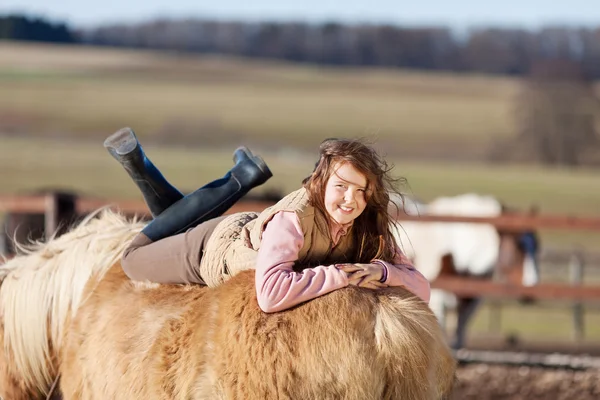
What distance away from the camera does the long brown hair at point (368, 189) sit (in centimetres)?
236

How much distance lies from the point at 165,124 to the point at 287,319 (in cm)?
4433

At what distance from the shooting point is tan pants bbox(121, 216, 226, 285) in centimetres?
270

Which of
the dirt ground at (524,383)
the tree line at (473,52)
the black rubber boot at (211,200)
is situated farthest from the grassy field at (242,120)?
the black rubber boot at (211,200)

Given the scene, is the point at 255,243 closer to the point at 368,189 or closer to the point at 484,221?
the point at 368,189

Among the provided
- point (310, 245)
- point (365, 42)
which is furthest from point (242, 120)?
point (310, 245)

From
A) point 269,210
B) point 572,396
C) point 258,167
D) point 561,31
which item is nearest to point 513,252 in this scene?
point 572,396

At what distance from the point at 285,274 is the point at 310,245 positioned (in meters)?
0.17

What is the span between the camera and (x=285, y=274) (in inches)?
88.7

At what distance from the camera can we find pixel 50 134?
1778 inches

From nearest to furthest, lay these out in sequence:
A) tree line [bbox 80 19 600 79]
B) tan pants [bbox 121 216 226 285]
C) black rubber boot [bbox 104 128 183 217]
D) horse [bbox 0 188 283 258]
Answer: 1. tan pants [bbox 121 216 226 285]
2. black rubber boot [bbox 104 128 183 217]
3. horse [bbox 0 188 283 258]
4. tree line [bbox 80 19 600 79]

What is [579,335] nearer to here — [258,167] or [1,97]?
[258,167]

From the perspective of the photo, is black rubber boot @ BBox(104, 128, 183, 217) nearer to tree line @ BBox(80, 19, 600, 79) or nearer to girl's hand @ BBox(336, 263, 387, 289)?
girl's hand @ BBox(336, 263, 387, 289)

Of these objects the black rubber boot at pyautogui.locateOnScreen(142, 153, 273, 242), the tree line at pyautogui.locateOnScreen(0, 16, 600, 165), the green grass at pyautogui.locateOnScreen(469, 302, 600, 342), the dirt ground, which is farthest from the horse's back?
the tree line at pyautogui.locateOnScreen(0, 16, 600, 165)

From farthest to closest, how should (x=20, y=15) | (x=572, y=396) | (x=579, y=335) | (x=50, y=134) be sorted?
(x=50, y=134) → (x=20, y=15) → (x=579, y=335) → (x=572, y=396)
